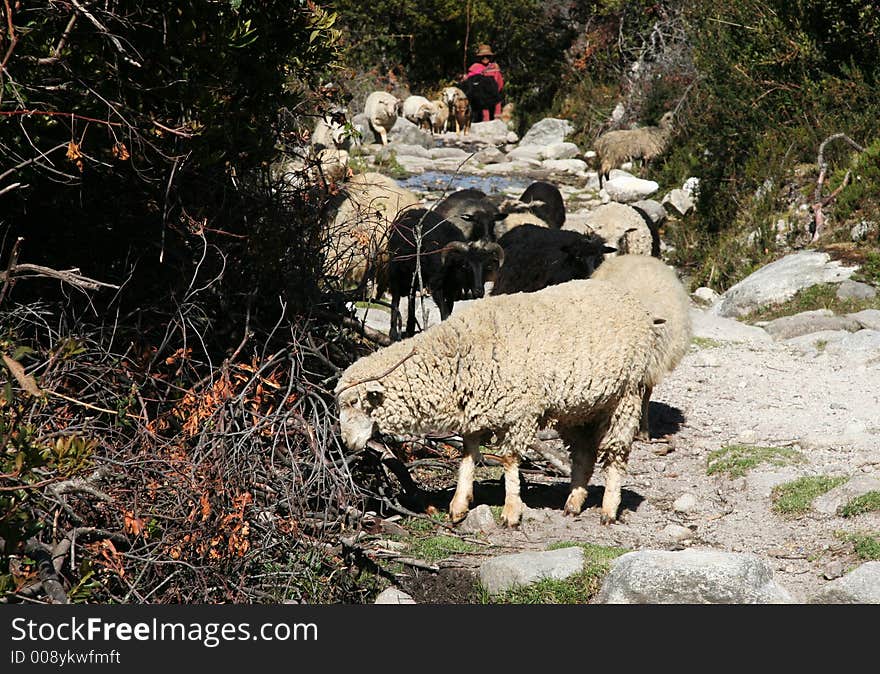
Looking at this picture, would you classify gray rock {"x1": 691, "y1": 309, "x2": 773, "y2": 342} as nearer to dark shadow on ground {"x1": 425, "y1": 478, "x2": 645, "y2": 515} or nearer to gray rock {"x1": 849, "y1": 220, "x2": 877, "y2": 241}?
gray rock {"x1": 849, "y1": 220, "x2": 877, "y2": 241}

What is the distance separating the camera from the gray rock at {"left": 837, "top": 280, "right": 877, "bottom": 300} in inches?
546

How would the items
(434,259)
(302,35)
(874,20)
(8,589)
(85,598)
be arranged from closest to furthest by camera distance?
(8,589) < (85,598) < (302,35) < (434,259) < (874,20)

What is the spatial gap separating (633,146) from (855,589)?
20.4 meters

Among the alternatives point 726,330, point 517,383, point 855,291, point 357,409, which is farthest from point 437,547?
point 855,291

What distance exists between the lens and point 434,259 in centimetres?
1198

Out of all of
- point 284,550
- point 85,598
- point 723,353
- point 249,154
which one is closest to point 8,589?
point 85,598

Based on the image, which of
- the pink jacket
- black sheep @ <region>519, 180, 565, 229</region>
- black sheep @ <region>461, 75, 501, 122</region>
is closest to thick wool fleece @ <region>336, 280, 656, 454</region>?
black sheep @ <region>519, 180, 565, 229</region>

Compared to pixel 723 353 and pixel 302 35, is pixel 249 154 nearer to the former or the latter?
pixel 302 35

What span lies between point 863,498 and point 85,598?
498 cm

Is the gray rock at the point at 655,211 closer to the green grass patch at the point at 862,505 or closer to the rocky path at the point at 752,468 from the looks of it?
the rocky path at the point at 752,468

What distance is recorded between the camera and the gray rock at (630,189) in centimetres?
2302

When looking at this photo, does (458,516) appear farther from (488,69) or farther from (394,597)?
(488,69)

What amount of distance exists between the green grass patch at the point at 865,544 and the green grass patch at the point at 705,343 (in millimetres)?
6094

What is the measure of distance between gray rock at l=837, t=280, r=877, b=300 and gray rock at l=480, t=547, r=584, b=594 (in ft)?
30.0
